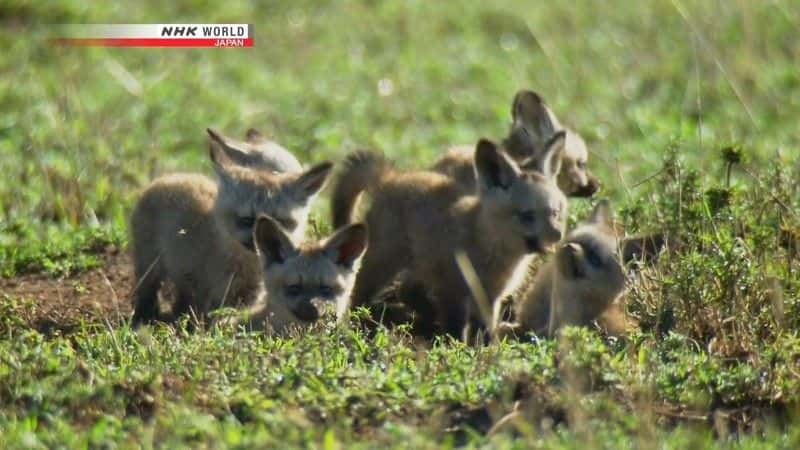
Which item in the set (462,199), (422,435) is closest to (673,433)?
(422,435)

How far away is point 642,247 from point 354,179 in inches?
76.1

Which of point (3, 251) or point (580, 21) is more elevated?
point (580, 21)

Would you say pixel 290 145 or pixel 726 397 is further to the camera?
pixel 290 145

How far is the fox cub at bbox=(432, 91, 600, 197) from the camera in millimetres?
10461

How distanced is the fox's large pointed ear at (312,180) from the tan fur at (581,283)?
4.59 ft

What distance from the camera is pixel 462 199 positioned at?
970cm

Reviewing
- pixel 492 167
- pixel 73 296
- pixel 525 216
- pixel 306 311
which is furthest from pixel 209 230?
pixel 525 216

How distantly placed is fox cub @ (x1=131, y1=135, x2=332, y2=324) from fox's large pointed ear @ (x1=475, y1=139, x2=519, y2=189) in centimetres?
90

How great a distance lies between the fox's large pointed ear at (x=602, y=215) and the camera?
942cm

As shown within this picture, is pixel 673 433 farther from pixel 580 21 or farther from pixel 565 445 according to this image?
pixel 580 21

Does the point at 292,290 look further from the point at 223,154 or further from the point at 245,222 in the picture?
the point at 223,154

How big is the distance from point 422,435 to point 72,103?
7417 mm

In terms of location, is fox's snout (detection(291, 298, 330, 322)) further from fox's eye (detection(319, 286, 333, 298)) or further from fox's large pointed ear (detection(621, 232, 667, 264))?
fox's large pointed ear (detection(621, 232, 667, 264))

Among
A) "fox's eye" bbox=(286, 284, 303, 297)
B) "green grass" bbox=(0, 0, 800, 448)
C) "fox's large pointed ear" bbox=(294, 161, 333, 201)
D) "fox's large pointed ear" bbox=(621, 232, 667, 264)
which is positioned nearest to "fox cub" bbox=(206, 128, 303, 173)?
"green grass" bbox=(0, 0, 800, 448)
